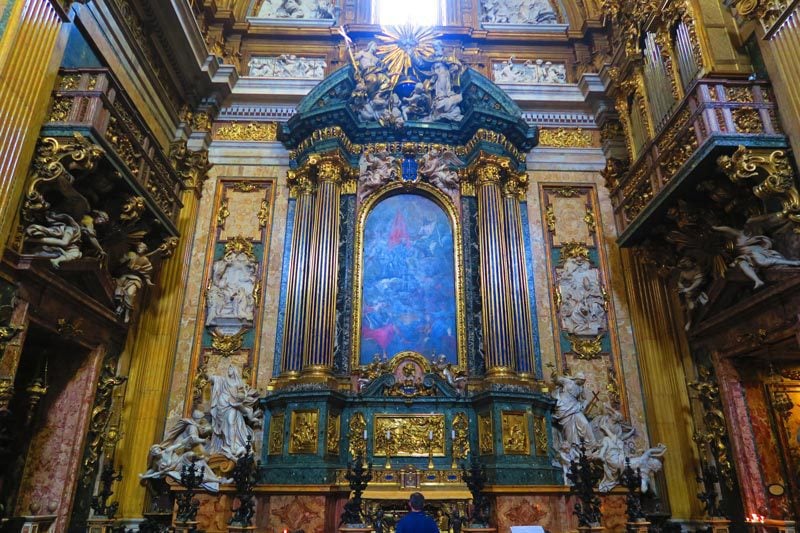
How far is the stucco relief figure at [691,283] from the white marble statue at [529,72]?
6.04 metres

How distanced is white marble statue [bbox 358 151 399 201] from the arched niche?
0.17m

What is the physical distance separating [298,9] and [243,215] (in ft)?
19.0

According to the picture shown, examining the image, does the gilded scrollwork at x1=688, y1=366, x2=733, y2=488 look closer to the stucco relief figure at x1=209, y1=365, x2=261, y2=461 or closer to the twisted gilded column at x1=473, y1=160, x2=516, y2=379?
the twisted gilded column at x1=473, y1=160, x2=516, y2=379

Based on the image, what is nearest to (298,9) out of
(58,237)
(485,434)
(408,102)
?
(408,102)

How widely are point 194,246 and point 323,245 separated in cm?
267

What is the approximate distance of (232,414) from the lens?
10.0 meters

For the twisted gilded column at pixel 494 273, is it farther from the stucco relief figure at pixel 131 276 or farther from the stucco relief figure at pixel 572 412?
the stucco relief figure at pixel 131 276

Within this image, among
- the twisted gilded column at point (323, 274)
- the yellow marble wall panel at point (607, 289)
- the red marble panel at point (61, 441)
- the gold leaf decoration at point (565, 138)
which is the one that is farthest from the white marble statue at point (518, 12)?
the red marble panel at point (61, 441)

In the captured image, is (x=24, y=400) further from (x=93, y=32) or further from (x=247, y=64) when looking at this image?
(x=247, y=64)

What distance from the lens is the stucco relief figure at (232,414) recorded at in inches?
386

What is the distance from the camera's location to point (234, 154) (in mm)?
12414

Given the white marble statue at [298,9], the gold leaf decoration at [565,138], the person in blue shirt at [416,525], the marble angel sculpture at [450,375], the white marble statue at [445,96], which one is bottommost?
the person in blue shirt at [416,525]

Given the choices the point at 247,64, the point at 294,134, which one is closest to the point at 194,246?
the point at 294,134

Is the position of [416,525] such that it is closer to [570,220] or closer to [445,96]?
[570,220]
